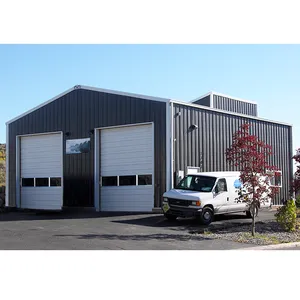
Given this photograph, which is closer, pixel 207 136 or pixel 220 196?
pixel 220 196

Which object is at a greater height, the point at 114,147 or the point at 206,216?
the point at 114,147

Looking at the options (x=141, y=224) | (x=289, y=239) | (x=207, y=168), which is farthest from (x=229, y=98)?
(x=289, y=239)

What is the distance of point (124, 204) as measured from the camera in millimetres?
22406

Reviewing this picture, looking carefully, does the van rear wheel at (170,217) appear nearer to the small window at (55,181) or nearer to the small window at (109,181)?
the small window at (109,181)

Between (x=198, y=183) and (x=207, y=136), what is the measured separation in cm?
490

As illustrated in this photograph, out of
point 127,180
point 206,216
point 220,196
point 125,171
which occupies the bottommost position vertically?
point 206,216

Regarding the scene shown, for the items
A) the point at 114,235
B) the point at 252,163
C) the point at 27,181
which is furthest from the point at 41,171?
the point at 252,163

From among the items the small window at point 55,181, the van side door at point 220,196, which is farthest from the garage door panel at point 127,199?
the van side door at point 220,196

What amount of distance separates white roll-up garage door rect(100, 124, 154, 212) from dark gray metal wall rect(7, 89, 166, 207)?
0.49 meters

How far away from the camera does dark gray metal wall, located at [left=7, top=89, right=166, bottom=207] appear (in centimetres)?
2095

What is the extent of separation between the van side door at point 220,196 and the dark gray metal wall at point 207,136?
3.17m

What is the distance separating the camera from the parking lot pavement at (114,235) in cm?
1201

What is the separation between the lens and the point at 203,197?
56.1 feet

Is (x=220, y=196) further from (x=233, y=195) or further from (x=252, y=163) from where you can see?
(x=252, y=163)
